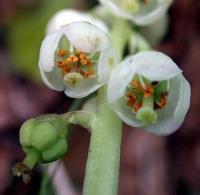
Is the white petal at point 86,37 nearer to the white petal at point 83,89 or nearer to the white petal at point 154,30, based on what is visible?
the white petal at point 83,89

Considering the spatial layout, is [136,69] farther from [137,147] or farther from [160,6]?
[137,147]

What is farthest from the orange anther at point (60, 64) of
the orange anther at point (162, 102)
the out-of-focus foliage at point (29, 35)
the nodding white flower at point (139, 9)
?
the out-of-focus foliage at point (29, 35)

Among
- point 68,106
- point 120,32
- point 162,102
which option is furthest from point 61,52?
point 68,106

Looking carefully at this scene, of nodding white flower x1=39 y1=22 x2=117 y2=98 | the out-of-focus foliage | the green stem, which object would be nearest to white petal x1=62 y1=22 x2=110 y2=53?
nodding white flower x1=39 y1=22 x2=117 y2=98

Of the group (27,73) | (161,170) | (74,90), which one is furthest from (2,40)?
(74,90)

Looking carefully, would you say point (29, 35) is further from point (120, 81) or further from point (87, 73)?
point (120, 81)

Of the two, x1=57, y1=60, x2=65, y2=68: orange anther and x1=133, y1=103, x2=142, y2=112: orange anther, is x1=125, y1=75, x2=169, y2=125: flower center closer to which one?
x1=133, y1=103, x2=142, y2=112: orange anther
